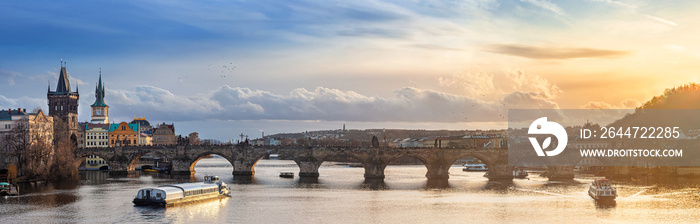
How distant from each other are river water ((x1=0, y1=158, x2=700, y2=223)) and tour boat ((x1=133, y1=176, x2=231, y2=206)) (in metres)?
1.20

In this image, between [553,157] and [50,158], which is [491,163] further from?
[50,158]

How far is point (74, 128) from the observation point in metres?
184

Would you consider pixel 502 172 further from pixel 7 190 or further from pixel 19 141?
pixel 19 141

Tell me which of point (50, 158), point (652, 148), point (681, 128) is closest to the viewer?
point (50, 158)

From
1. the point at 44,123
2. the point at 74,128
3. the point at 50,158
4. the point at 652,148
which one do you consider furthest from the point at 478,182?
the point at 74,128

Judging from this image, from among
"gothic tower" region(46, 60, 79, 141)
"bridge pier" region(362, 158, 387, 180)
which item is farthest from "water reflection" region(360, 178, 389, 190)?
"gothic tower" region(46, 60, 79, 141)

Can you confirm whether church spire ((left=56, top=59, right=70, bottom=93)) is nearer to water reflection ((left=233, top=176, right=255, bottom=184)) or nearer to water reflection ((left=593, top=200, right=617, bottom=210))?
water reflection ((left=233, top=176, right=255, bottom=184))

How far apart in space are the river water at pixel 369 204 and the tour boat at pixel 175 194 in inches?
47.2

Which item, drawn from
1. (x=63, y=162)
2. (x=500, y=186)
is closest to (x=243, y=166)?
(x=63, y=162)

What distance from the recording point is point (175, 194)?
8388 centimetres

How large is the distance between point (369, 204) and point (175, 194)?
2111cm

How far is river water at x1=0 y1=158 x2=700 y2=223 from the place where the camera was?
74.3 metres

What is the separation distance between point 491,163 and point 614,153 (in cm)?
2925

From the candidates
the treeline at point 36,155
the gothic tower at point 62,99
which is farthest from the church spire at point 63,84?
the treeline at point 36,155
